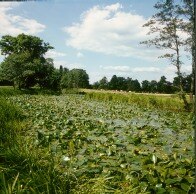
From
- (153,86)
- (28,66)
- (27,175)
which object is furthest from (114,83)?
(27,175)

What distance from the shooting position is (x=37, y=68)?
40.1 m

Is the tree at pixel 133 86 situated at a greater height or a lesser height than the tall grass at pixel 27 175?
greater

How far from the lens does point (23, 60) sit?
38.4 meters

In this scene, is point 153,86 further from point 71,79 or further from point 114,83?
point 71,79

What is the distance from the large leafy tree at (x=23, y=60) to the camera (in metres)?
37.8

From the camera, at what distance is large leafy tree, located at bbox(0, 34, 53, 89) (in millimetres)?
37750

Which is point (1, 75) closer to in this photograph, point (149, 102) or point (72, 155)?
point (149, 102)

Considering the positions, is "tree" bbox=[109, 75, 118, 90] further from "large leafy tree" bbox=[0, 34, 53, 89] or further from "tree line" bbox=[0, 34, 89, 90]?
"large leafy tree" bbox=[0, 34, 53, 89]

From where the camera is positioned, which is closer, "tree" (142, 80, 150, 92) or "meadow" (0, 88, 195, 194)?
"meadow" (0, 88, 195, 194)

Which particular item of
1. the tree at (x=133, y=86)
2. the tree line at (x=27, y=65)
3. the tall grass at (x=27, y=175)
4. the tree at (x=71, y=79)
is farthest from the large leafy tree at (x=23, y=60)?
the tree at (x=133, y=86)

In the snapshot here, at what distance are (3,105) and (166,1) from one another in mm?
12673

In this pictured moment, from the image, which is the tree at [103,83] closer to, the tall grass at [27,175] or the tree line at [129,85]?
Result: the tree line at [129,85]

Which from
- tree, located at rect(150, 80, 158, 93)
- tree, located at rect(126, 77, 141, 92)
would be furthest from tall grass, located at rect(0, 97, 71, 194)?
tree, located at rect(126, 77, 141, 92)

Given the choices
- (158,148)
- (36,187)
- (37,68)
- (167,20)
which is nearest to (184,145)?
(158,148)
